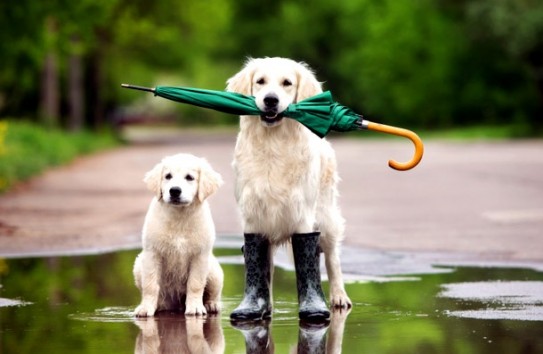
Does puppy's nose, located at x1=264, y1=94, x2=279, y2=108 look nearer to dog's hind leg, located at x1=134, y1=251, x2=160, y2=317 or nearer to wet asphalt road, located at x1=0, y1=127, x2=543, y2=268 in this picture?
dog's hind leg, located at x1=134, y1=251, x2=160, y2=317

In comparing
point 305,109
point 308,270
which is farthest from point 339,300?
point 305,109

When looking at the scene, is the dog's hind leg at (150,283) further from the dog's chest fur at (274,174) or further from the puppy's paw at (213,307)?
the dog's chest fur at (274,174)

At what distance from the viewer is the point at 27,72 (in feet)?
104

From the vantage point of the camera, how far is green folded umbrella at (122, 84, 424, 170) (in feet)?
31.9

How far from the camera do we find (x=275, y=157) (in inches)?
385

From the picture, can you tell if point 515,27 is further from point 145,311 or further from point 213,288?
point 145,311

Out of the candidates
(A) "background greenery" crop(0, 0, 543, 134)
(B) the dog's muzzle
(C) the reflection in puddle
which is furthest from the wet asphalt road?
(A) "background greenery" crop(0, 0, 543, 134)

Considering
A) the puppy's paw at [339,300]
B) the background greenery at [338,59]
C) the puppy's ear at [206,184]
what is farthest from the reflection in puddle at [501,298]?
the background greenery at [338,59]

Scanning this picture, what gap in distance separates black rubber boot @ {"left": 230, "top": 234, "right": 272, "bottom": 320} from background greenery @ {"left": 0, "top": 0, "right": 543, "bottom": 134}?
3272cm

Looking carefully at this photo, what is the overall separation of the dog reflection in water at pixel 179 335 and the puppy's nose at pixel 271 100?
153cm

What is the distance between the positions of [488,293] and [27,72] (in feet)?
72.2

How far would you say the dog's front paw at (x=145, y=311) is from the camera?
991 centimetres

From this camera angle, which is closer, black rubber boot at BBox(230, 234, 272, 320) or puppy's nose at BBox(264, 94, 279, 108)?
puppy's nose at BBox(264, 94, 279, 108)

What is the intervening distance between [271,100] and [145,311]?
1.73 meters
